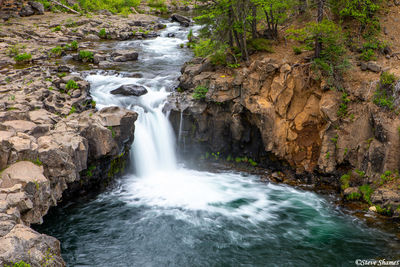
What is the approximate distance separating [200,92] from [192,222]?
622cm

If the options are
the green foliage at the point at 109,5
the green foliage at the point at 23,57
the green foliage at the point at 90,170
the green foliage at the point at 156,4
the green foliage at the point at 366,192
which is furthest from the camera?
the green foliage at the point at 156,4

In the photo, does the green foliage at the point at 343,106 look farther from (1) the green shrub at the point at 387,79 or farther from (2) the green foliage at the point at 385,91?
(1) the green shrub at the point at 387,79

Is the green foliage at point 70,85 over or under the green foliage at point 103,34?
under

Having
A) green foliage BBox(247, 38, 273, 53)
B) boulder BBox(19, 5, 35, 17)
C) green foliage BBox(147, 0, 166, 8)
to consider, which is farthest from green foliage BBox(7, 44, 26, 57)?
green foliage BBox(147, 0, 166, 8)

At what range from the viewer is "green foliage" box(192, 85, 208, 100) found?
1421cm

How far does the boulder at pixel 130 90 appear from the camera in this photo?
15.5 meters

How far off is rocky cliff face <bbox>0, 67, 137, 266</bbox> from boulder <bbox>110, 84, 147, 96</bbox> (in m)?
1.61

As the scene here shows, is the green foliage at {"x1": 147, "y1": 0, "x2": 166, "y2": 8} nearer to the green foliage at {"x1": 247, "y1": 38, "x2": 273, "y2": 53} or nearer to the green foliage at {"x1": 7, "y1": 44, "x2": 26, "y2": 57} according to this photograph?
the green foliage at {"x1": 7, "y1": 44, "x2": 26, "y2": 57}

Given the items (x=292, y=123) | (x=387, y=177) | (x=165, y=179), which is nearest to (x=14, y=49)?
(x=165, y=179)

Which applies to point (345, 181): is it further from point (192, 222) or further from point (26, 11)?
point (26, 11)

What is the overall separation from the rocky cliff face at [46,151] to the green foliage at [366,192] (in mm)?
9043

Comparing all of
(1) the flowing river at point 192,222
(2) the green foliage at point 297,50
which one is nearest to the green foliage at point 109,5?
(1) the flowing river at point 192,222

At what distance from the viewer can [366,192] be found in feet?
35.9

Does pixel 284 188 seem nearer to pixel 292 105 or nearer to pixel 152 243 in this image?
pixel 292 105
